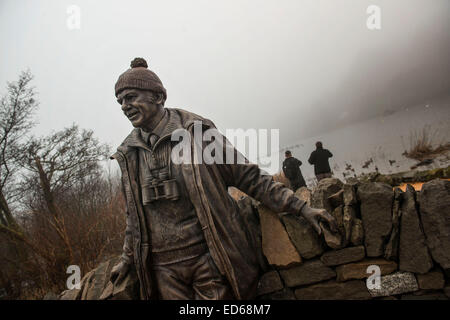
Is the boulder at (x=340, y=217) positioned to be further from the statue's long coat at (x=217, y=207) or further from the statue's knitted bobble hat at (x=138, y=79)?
the statue's knitted bobble hat at (x=138, y=79)

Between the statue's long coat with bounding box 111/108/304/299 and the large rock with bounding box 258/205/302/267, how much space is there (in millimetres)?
105

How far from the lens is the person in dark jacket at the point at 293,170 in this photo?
645cm

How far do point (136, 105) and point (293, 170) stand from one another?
5.26 metres

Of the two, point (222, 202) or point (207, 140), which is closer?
point (222, 202)

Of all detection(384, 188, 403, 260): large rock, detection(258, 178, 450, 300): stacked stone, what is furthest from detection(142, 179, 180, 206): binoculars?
detection(384, 188, 403, 260): large rock

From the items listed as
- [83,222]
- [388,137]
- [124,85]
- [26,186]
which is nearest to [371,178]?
[388,137]

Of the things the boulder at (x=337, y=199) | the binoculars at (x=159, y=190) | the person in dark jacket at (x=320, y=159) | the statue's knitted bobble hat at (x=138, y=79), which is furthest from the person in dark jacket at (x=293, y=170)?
the binoculars at (x=159, y=190)

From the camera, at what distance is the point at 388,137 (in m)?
7.40

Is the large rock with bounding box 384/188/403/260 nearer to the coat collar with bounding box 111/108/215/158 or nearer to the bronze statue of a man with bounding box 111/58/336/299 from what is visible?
the bronze statue of a man with bounding box 111/58/336/299

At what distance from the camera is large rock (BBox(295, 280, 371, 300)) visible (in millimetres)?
1753

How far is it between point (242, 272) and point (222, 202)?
0.49m

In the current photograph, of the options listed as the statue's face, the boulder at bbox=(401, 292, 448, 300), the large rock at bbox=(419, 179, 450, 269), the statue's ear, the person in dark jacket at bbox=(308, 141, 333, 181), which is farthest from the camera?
the person in dark jacket at bbox=(308, 141, 333, 181)

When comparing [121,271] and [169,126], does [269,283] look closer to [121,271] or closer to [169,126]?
[121,271]
